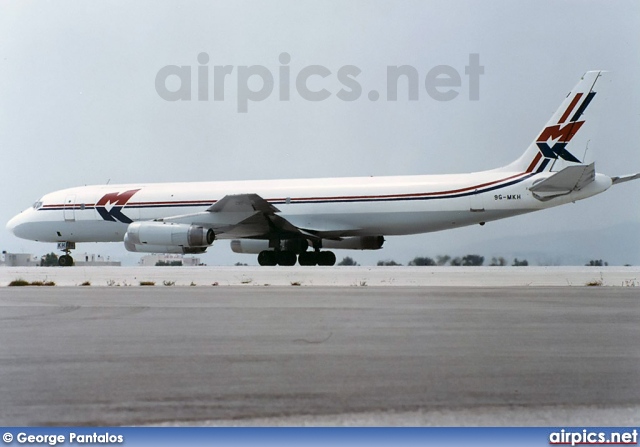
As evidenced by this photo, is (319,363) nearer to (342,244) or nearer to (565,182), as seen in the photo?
(565,182)

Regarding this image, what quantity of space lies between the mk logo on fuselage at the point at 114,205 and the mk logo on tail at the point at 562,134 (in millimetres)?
16265

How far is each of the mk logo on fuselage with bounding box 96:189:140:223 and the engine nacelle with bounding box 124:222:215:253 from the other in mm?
3896

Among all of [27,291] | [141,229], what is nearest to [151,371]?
[27,291]

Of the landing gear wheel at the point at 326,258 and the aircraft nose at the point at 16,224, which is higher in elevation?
the aircraft nose at the point at 16,224

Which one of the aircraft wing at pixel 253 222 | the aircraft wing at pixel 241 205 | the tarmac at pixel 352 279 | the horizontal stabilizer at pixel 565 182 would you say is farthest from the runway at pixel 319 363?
the aircraft wing at pixel 253 222

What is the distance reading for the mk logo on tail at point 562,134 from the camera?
85.3ft

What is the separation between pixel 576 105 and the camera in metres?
26.0

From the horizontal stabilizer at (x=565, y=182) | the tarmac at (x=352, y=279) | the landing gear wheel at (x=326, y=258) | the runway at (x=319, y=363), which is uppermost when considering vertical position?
the horizontal stabilizer at (x=565, y=182)

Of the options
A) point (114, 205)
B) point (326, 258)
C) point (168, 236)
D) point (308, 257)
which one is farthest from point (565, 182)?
point (114, 205)

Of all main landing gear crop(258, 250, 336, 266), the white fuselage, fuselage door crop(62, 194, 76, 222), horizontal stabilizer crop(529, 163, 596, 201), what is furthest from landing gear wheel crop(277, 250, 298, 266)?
fuselage door crop(62, 194, 76, 222)

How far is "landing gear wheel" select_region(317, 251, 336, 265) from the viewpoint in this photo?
2884cm

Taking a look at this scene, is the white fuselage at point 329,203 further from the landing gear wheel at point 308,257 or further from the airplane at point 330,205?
the landing gear wheel at point 308,257

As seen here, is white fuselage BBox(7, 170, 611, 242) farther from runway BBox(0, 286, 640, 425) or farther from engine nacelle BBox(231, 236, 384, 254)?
runway BBox(0, 286, 640, 425)

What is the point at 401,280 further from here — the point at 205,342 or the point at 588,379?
the point at 588,379
